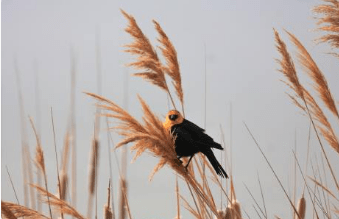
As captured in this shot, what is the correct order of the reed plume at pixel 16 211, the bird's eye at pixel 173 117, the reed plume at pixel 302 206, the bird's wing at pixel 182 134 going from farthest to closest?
the reed plume at pixel 302 206 < the bird's eye at pixel 173 117 < the bird's wing at pixel 182 134 < the reed plume at pixel 16 211

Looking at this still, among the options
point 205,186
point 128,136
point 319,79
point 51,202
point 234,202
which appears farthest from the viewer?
point 319,79

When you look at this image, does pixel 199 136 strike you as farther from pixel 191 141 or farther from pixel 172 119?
pixel 172 119

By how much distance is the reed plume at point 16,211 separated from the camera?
74.9 inches

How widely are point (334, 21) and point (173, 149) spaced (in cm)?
178

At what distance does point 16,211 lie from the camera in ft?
6.63

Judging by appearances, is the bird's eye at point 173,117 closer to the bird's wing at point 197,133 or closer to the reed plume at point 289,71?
the bird's wing at point 197,133

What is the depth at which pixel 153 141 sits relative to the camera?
2041mm

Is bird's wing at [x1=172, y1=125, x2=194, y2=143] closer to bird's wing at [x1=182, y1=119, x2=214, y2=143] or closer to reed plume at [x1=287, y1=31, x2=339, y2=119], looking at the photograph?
bird's wing at [x1=182, y1=119, x2=214, y2=143]

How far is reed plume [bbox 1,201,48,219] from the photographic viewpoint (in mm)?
1902

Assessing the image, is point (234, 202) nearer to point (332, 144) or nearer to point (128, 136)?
point (332, 144)

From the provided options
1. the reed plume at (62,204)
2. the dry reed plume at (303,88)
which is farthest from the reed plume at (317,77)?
the reed plume at (62,204)

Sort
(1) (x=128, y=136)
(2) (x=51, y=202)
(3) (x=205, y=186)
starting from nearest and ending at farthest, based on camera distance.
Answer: (1) (x=128, y=136)
(2) (x=51, y=202)
(3) (x=205, y=186)

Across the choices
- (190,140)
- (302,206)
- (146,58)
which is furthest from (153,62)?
(302,206)

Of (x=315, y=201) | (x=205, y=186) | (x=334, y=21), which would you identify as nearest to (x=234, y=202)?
(x=205, y=186)
